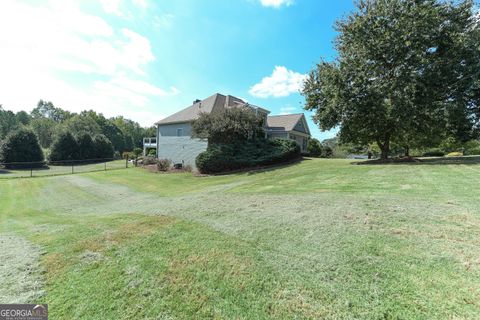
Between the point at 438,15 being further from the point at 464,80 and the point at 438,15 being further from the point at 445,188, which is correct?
the point at 445,188

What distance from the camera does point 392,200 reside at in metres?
5.81

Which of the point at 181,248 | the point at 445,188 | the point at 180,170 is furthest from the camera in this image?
the point at 180,170

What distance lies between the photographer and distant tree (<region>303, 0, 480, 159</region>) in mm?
13125

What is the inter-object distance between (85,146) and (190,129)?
26732 mm

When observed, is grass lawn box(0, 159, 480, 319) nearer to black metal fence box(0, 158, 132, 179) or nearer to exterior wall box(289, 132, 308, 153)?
exterior wall box(289, 132, 308, 153)

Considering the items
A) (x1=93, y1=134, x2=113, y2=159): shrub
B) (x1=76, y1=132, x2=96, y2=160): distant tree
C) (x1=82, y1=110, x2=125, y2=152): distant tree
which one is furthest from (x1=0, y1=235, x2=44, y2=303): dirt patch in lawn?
(x1=82, y1=110, x2=125, y2=152): distant tree

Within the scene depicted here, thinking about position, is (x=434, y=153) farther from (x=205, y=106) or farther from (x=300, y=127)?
(x=205, y=106)

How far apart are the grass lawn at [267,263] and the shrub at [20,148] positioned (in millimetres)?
35277

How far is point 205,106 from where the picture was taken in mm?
24531

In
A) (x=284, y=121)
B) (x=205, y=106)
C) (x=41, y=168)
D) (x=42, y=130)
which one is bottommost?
(x=41, y=168)

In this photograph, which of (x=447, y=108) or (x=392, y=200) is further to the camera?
(x=447, y=108)

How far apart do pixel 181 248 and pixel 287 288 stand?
203 cm

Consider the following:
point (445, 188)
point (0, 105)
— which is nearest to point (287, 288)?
point (445, 188)

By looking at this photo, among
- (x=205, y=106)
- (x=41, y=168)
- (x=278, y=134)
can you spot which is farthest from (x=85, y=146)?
(x=278, y=134)
